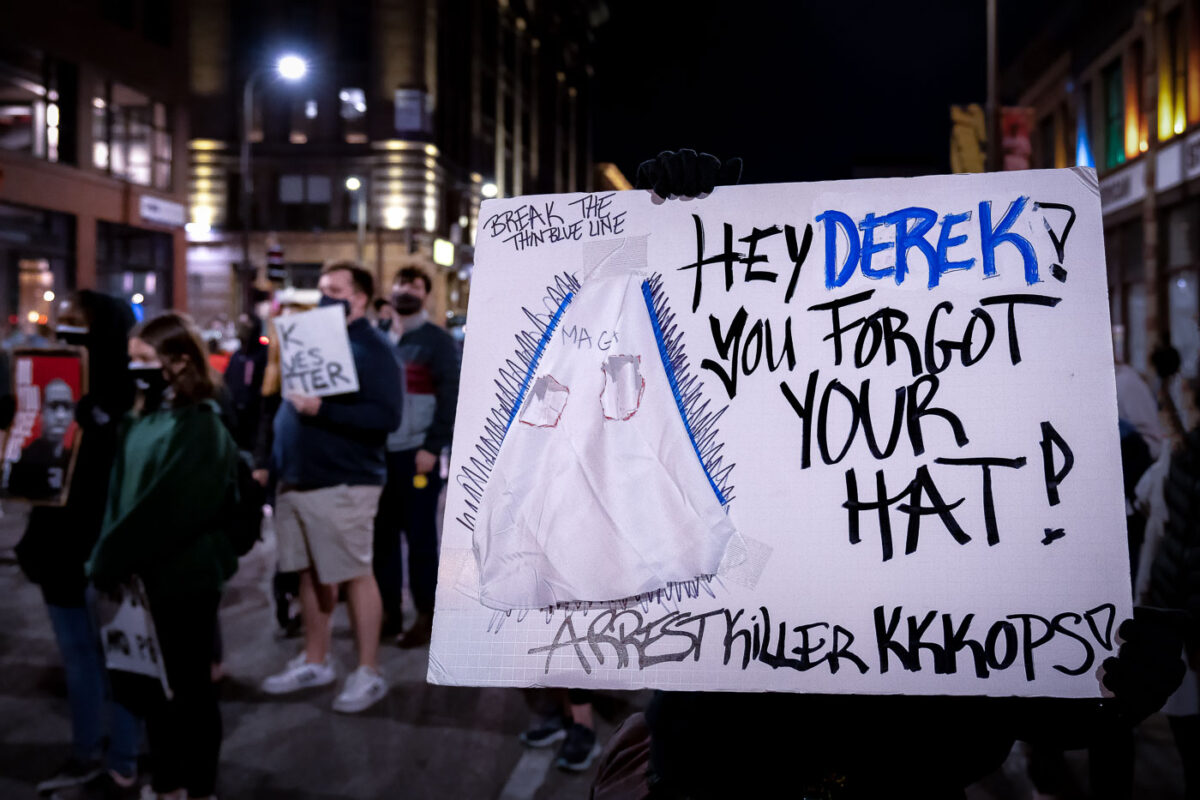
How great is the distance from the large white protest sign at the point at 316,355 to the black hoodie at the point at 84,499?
0.86m

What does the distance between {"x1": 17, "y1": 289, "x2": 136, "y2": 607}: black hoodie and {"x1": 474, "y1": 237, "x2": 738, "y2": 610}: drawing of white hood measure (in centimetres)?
292

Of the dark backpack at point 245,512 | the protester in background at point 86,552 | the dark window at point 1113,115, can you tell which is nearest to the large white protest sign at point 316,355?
the protester in background at point 86,552

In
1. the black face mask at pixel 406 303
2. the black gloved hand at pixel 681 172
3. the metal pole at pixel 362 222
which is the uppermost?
the metal pole at pixel 362 222

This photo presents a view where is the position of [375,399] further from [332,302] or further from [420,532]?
[420,532]

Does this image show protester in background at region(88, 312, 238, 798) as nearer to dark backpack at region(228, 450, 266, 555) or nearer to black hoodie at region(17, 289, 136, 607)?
dark backpack at region(228, 450, 266, 555)

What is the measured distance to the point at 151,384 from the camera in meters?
3.55

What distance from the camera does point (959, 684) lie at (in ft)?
5.09

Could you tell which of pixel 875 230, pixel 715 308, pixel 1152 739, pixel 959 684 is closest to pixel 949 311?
pixel 875 230

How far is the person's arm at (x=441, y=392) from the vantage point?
6.20 meters

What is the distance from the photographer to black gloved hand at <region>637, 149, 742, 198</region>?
1.74 meters

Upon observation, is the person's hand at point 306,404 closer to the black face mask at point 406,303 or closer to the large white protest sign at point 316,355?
the large white protest sign at point 316,355

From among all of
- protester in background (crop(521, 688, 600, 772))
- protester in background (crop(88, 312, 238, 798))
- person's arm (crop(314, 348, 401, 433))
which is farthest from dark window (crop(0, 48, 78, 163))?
protester in background (crop(521, 688, 600, 772))

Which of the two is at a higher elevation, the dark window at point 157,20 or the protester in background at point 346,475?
the dark window at point 157,20

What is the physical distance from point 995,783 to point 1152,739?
1055 millimetres
